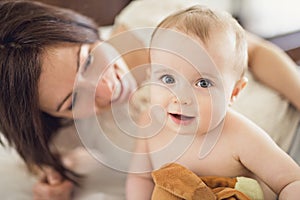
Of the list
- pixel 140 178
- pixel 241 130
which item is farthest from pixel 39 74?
pixel 241 130

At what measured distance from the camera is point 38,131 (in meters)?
0.88

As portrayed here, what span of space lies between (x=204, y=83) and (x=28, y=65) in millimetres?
310

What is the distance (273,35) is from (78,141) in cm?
60

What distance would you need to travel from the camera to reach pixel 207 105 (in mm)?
664

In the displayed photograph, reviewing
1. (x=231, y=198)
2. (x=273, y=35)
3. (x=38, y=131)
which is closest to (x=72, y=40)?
(x=38, y=131)

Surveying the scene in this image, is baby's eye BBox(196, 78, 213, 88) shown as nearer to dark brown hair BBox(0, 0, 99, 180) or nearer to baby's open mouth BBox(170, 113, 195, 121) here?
baby's open mouth BBox(170, 113, 195, 121)

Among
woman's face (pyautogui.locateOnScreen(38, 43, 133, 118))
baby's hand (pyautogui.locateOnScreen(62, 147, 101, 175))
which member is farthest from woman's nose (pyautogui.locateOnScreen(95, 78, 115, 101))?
baby's hand (pyautogui.locateOnScreen(62, 147, 101, 175))

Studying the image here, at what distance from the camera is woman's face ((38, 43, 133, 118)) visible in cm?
81

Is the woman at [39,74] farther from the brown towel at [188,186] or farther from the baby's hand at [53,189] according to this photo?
the brown towel at [188,186]

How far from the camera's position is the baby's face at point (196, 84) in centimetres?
65

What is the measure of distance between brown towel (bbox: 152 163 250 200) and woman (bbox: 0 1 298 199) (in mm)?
231

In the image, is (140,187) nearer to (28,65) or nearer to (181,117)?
(181,117)

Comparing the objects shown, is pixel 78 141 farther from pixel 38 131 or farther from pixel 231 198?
pixel 231 198

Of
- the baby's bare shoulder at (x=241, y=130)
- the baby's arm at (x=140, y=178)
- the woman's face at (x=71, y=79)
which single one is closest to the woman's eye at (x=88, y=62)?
the woman's face at (x=71, y=79)
